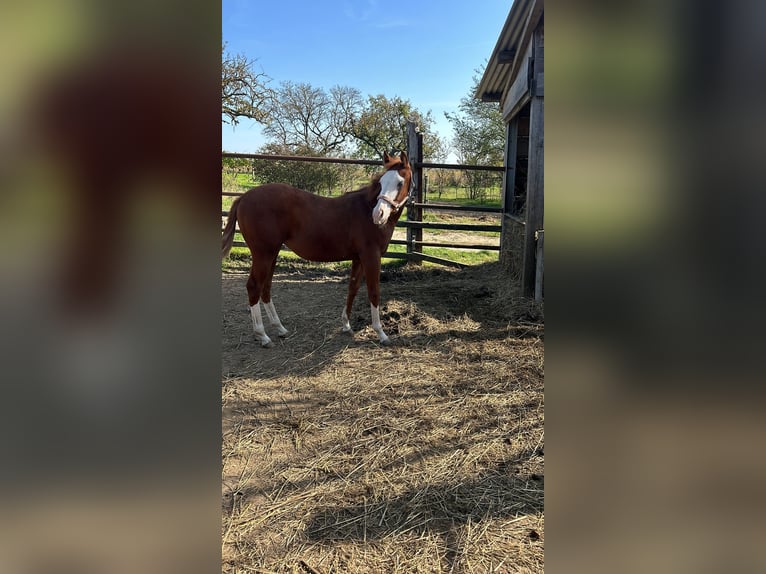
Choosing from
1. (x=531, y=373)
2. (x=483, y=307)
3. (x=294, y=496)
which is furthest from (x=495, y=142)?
(x=294, y=496)

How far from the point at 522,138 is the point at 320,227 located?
4.87 m

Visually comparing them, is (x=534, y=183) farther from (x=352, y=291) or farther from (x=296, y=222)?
(x=296, y=222)

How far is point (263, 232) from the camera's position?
3941 millimetres

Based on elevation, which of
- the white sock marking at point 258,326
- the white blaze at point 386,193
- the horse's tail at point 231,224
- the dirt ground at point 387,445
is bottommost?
the dirt ground at point 387,445

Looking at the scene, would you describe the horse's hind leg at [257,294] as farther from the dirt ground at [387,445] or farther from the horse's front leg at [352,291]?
the horse's front leg at [352,291]

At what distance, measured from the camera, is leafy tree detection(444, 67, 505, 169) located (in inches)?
928

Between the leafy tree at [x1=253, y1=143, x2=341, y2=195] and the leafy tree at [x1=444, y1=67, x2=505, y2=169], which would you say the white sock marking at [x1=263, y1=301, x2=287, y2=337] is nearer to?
the leafy tree at [x1=253, y1=143, x2=341, y2=195]

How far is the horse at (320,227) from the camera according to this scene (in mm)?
3930

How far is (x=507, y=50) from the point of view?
5.96 m

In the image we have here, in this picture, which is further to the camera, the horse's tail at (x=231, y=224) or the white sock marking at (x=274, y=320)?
the white sock marking at (x=274, y=320)

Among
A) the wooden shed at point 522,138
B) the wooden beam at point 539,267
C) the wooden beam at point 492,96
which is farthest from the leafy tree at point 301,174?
the wooden beam at point 539,267

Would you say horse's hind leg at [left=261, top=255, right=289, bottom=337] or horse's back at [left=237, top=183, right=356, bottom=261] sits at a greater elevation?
horse's back at [left=237, top=183, right=356, bottom=261]

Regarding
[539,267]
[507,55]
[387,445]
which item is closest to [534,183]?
[539,267]

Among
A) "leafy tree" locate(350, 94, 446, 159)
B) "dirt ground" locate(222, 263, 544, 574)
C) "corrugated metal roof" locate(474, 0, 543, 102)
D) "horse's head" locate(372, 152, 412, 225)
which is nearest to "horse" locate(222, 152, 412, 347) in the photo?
"horse's head" locate(372, 152, 412, 225)
